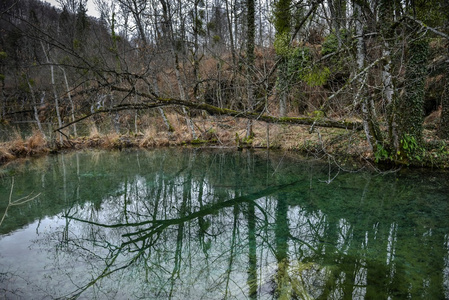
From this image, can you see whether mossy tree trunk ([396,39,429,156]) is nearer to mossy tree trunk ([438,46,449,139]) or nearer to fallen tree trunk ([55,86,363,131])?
mossy tree trunk ([438,46,449,139])

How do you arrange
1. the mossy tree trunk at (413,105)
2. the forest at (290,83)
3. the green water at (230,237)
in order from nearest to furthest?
the green water at (230,237), the forest at (290,83), the mossy tree trunk at (413,105)

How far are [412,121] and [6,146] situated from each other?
1386cm

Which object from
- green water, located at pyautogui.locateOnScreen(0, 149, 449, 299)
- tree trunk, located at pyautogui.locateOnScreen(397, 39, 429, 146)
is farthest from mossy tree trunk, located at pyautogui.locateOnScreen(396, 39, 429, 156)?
green water, located at pyautogui.locateOnScreen(0, 149, 449, 299)

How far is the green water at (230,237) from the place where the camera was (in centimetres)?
321

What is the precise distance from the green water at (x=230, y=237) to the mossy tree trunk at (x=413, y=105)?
969 millimetres

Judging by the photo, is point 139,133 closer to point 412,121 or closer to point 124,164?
point 124,164

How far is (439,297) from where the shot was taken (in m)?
2.89

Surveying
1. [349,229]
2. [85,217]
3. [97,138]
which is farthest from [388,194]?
[97,138]

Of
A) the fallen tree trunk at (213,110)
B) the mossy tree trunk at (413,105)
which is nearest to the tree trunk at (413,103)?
the mossy tree trunk at (413,105)

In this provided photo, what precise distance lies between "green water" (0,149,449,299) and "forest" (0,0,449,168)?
1.34 meters

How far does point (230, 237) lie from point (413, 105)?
242 inches

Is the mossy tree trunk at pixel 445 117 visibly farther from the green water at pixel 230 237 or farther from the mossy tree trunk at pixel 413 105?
the green water at pixel 230 237

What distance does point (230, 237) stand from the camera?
4488 mm

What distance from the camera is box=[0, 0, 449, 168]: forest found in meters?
5.33
